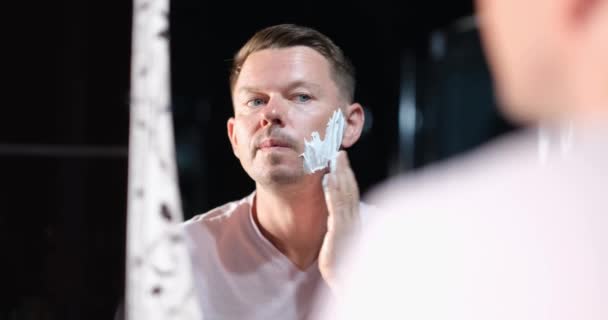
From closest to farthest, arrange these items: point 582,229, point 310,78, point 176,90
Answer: point 582,229
point 310,78
point 176,90

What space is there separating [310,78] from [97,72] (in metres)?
0.44

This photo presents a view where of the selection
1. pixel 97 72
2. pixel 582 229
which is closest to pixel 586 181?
pixel 582 229

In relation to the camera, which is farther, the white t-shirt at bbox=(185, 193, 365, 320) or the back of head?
the white t-shirt at bbox=(185, 193, 365, 320)

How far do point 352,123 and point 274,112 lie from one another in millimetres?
105

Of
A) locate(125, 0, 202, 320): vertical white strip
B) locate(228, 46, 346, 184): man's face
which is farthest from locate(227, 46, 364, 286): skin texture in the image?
locate(125, 0, 202, 320): vertical white strip

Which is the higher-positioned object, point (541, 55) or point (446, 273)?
point (541, 55)

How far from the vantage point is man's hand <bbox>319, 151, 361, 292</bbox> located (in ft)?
2.77

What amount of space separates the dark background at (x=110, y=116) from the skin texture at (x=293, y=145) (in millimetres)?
70

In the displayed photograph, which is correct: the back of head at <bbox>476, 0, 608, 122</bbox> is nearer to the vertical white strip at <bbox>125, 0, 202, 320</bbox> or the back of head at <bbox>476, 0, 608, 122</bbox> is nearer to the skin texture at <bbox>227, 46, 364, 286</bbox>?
the skin texture at <bbox>227, 46, 364, 286</bbox>

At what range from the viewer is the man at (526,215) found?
1.10 feet

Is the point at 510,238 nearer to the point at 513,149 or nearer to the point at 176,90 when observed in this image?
the point at 513,149

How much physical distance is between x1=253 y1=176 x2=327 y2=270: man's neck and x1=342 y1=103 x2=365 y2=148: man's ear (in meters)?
0.07

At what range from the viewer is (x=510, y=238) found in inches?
13.5

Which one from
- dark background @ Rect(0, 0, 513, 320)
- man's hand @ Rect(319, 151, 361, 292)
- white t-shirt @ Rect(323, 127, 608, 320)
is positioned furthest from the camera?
dark background @ Rect(0, 0, 513, 320)
